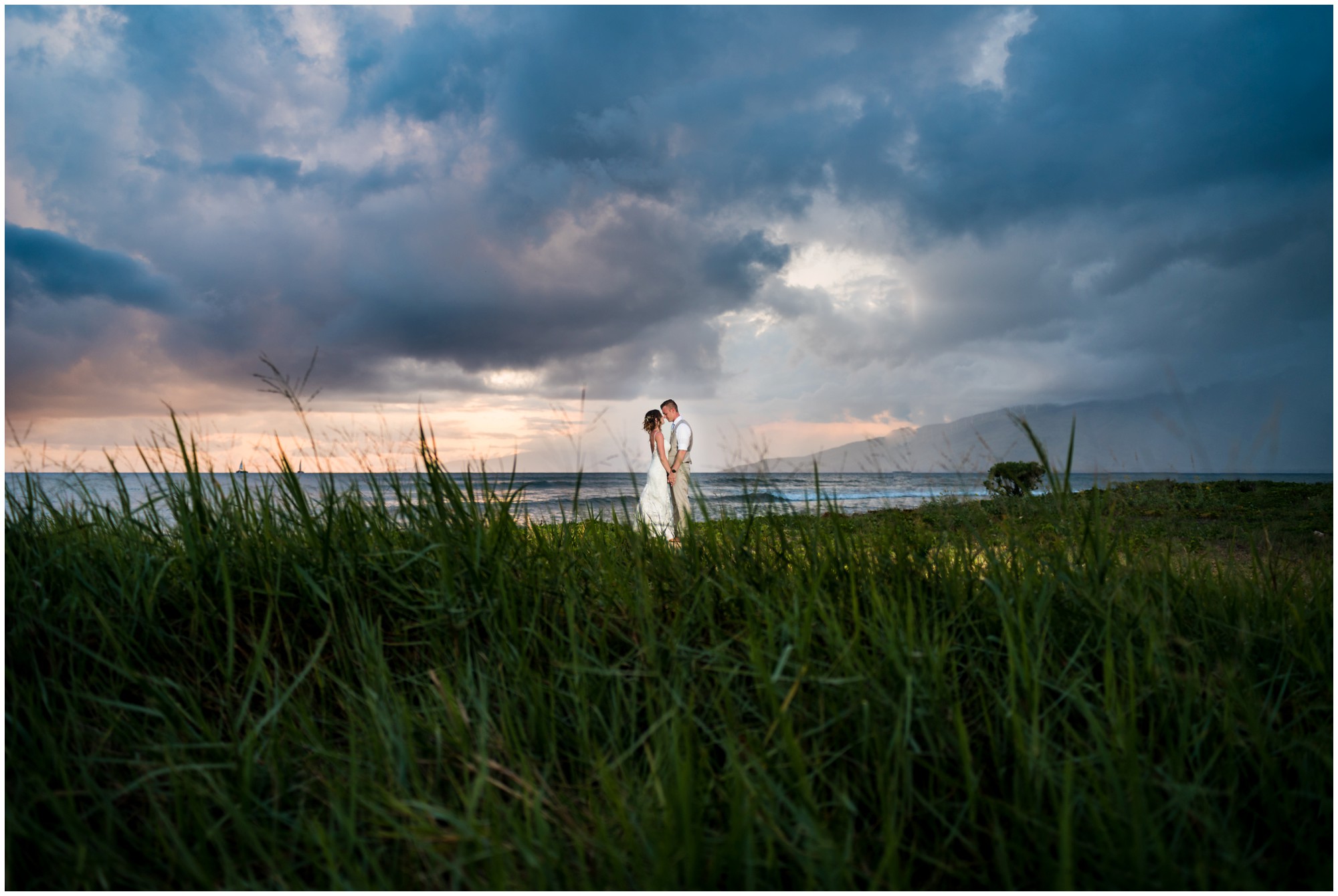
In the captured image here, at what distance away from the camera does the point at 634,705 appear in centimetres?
196

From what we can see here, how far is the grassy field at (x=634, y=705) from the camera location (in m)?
1.52

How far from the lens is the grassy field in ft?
4.99

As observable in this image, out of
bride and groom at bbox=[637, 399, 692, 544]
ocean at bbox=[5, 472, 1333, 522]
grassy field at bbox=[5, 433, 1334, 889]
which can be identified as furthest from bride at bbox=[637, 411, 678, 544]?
grassy field at bbox=[5, 433, 1334, 889]

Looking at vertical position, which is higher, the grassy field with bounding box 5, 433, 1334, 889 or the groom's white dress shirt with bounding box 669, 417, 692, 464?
the groom's white dress shirt with bounding box 669, 417, 692, 464

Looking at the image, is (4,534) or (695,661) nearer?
(695,661)

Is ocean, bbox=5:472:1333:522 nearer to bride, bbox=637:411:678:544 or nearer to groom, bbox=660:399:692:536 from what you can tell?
groom, bbox=660:399:692:536

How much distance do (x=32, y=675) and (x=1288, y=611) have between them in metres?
4.51

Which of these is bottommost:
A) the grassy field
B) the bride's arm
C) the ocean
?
the grassy field

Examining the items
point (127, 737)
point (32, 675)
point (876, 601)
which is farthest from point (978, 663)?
point (32, 675)

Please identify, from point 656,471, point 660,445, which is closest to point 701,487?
point 660,445

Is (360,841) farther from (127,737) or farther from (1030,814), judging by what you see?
(1030,814)

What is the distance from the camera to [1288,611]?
8.40 ft

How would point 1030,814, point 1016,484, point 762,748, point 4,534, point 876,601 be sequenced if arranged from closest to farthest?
point 1030,814 → point 762,748 → point 876,601 → point 4,534 → point 1016,484

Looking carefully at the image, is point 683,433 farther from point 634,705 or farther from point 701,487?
point 634,705
